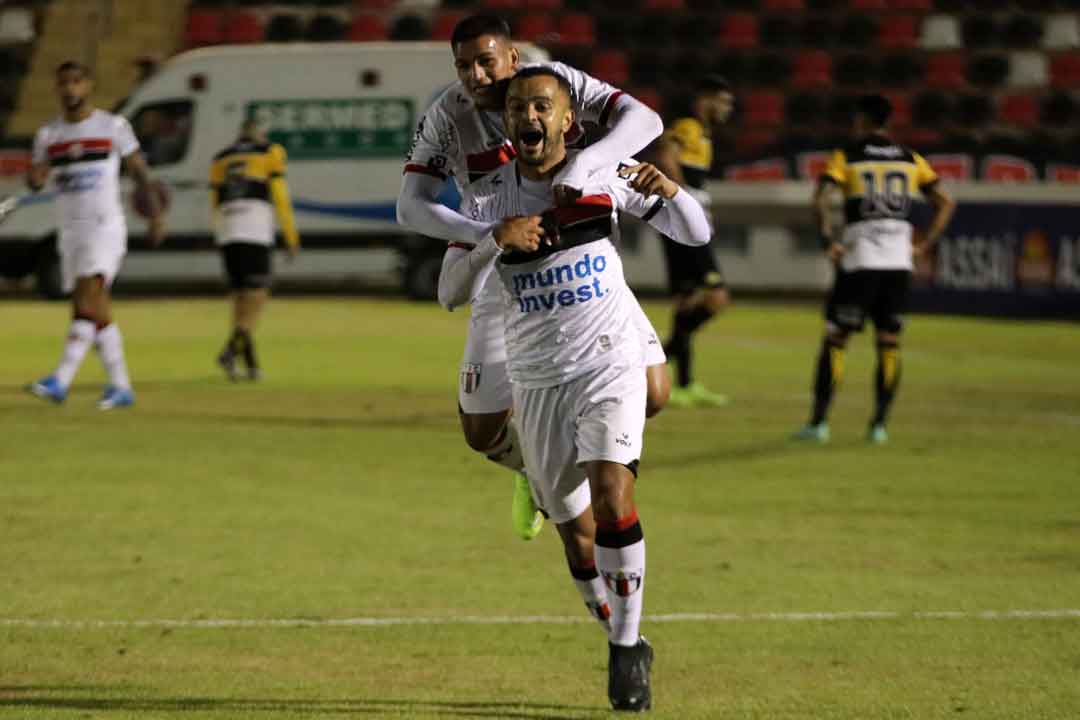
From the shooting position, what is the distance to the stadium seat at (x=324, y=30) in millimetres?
31984

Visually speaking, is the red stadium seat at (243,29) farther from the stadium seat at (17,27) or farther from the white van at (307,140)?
the white van at (307,140)

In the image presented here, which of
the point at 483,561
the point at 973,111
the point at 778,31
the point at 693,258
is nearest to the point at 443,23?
the point at 778,31

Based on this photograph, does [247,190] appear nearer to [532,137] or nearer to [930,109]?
[532,137]

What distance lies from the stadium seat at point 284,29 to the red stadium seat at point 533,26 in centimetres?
361

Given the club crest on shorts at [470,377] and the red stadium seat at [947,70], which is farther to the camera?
the red stadium seat at [947,70]

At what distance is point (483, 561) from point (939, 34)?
25.9 m

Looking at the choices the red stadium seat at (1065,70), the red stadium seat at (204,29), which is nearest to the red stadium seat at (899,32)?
the red stadium seat at (1065,70)

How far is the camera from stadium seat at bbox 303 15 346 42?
31984 mm

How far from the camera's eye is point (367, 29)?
3231 cm

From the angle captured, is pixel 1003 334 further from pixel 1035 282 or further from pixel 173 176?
pixel 173 176

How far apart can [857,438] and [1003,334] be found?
977cm

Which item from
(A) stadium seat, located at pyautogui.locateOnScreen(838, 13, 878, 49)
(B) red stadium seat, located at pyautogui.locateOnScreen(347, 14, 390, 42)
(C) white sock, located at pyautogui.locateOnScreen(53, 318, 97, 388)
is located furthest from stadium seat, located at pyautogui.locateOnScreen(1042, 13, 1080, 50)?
(C) white sock, located at pyautogui.locateOnScreen(53, 318, 97, 388)

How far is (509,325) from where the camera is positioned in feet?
20.5

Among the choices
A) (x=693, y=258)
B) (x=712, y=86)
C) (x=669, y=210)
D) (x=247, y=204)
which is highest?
(x=669, y=210)
